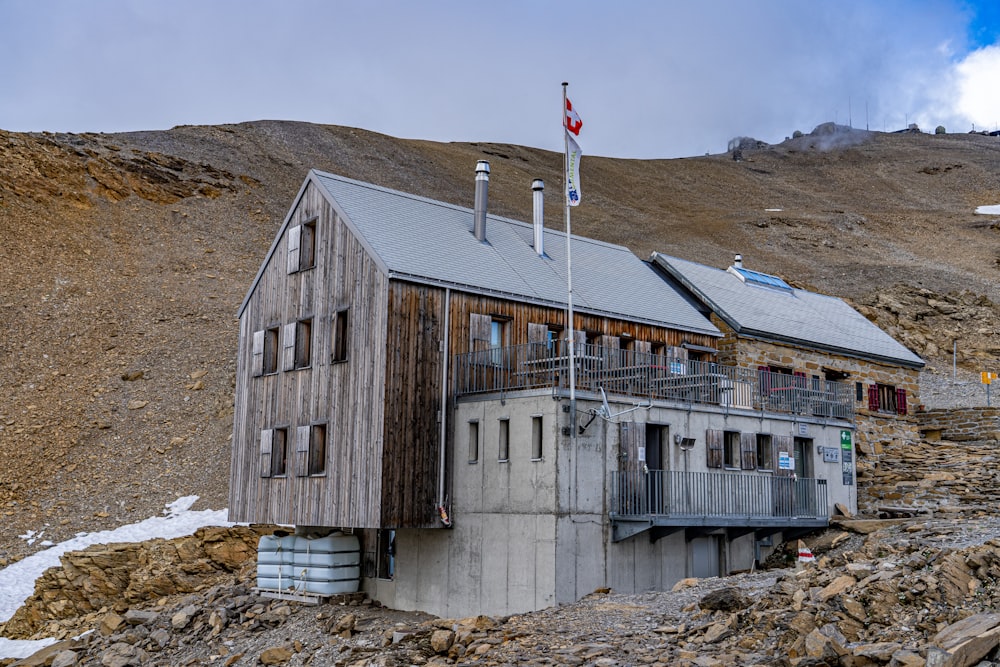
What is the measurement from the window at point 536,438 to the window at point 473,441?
1854mm

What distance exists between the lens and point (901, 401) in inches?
1431

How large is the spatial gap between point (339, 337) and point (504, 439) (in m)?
5.11

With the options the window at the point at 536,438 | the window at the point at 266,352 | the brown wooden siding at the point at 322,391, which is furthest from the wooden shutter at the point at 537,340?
the window at the point at 266,352

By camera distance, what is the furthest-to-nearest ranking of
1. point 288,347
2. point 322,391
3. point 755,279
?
point 755,279, point 288,347, point 322,391

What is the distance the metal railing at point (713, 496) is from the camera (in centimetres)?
2161

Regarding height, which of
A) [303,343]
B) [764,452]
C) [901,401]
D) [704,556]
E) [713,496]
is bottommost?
[704,556]

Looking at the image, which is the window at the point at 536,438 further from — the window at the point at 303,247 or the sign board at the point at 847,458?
the sign board at the point at 847,458

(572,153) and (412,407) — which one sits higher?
(572,153)

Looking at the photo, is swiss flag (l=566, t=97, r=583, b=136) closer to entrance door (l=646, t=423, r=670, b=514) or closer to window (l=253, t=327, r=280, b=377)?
entrance door (l=646, t=423, r=670, b=514)

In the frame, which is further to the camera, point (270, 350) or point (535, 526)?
point (270, 350)

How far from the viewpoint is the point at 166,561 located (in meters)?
29.0

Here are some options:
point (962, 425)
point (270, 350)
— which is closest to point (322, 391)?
point (270, 350)

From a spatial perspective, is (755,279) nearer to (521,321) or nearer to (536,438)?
(521,321)

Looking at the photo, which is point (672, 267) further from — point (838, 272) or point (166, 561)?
point (838, 272)
